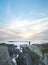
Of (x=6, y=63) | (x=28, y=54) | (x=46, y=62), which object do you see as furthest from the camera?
(x=28, y=54)

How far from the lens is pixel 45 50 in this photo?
161 inches

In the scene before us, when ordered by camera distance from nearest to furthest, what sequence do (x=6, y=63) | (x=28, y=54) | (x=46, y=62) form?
(x=6, y=63) < (x=46, y=62) < (x=28, y=54)

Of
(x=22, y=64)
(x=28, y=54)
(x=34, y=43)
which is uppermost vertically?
(x=34, y=43)

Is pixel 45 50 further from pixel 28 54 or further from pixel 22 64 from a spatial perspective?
pixel 22 64

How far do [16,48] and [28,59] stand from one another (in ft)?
1.75

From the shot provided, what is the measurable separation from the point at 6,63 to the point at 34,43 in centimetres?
123

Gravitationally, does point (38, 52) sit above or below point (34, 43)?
below

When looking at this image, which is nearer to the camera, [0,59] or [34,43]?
[0,59]

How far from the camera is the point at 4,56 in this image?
12.2ft

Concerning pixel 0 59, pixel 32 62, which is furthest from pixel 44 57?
pixel 0 59

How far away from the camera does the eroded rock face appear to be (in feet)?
11.6

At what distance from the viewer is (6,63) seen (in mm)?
3518

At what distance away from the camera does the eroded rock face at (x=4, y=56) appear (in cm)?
354

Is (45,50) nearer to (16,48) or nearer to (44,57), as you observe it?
(44,57)
